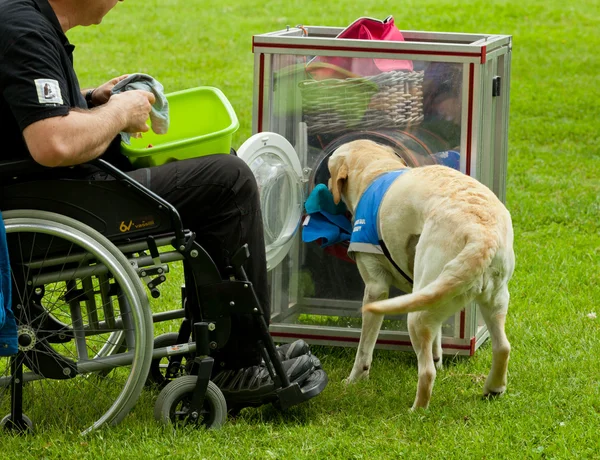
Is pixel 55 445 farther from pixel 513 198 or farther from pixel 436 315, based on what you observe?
pixel 513 198

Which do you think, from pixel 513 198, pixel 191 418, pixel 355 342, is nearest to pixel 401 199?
pixel 355 342

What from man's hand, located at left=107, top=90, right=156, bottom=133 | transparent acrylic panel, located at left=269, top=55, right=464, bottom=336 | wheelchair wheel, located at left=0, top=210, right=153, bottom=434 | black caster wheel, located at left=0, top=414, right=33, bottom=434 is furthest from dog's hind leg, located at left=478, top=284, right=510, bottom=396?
black caster wheel, located at left=0, top=414, right=33, bottom=434

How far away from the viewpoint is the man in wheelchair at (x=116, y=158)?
304 centimetres

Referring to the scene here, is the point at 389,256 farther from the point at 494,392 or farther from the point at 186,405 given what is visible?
the point at 186,405

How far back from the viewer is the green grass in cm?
337

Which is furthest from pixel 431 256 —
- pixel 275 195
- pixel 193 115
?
pixel 193 115

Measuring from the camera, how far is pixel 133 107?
3.27 m

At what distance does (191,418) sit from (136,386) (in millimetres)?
261

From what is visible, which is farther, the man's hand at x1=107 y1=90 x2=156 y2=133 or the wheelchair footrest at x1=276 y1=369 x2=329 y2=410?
the wheelchair footrest at x1=276 y1=369 x2=329 y2=410

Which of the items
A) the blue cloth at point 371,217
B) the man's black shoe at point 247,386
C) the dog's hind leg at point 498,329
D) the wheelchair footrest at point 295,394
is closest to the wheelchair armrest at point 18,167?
the man's black shoe at point 247,386

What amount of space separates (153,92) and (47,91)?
505mm

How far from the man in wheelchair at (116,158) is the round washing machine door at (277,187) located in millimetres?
578

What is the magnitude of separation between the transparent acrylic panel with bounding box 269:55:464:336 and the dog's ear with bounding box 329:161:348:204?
176mm

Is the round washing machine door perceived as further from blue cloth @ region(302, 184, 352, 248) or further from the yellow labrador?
the yellow labrador
